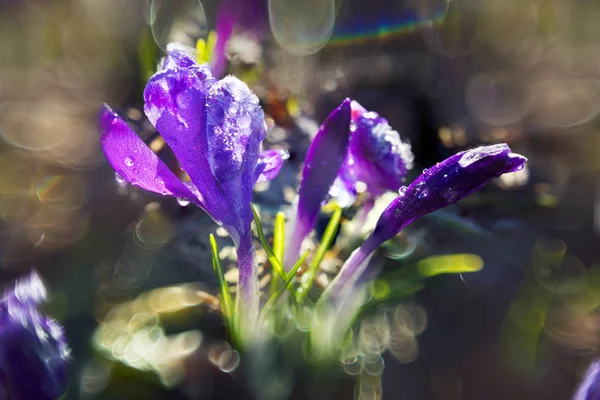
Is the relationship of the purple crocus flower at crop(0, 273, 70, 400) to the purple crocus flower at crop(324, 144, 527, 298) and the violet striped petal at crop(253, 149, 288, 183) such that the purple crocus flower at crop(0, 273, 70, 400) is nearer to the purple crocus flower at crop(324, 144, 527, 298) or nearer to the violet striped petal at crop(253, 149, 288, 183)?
the violet striped petal at crop(253, 149, 288, 183)

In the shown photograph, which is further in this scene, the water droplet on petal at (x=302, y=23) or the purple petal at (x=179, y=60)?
the water droplet on petal at (x=302, y=23)

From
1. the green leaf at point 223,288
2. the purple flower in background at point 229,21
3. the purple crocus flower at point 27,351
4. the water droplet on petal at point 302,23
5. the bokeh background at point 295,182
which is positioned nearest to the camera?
the purple crocus flower at point 27,351

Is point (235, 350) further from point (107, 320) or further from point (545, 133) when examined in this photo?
point (545, 133)

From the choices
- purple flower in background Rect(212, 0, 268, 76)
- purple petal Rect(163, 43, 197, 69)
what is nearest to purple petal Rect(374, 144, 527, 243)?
purple petal Rect(163, 43, 197, 69)

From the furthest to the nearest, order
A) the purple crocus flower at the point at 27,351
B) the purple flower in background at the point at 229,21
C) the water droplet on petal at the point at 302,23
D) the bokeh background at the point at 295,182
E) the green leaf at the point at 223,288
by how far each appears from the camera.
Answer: the water droplet on petal at the point at 302,23 < the purple flower in background at the point at 229,21 < the bokeh background at the point at 295,182 < the green leaf at the point at 223,288 < the purple crocus flower at the point at 27,351

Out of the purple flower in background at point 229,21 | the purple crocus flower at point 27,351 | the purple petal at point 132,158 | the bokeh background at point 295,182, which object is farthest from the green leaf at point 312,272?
the purple flower in background at point 229,21

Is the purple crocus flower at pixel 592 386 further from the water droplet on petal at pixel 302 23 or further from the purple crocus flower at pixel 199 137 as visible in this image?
the water droplet on petal at pixel 302 23
